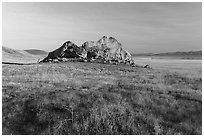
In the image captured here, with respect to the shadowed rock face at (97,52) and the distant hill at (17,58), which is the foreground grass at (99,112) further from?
the distant hill at (17,58)

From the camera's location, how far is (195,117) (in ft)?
39.4

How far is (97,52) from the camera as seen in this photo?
163ft

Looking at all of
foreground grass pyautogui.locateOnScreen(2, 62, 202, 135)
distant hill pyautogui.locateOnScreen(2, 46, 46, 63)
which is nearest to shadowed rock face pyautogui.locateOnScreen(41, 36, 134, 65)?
distant hill pyautogui.locateOnScreen(2, 46, 46, 63)

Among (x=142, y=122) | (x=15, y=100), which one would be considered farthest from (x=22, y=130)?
(x=142, y=122)

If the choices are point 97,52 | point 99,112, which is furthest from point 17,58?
point 99,112

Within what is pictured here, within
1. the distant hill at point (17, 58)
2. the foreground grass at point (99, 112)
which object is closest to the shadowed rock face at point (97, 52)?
the distant hill at point (17, 58)

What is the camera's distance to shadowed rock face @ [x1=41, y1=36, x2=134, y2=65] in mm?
48500

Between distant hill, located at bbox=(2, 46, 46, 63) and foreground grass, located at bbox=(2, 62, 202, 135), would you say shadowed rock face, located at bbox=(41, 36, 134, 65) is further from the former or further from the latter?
foreground grass, located at bbox=(2, 62, 202, 135)

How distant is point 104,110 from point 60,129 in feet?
8.35

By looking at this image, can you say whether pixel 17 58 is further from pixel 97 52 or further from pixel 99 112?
pixel 99 112

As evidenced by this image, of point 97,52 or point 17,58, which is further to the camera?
point 17,58

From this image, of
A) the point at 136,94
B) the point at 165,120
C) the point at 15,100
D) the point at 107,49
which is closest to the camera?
the point at 165,120

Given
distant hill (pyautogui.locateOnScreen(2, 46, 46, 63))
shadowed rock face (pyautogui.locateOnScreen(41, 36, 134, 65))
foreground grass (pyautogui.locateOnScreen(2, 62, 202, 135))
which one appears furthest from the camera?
distant hill (pyautogui.locateOnScreen(2, 46, 46, 63))

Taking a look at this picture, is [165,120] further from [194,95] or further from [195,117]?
[194,95]
